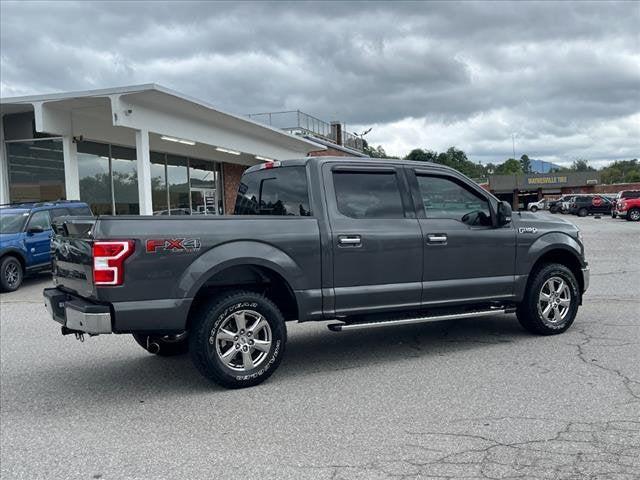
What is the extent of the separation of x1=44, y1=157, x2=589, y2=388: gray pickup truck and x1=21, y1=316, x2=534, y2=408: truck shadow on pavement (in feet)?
1.02

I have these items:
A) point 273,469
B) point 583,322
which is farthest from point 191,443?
point 583,322

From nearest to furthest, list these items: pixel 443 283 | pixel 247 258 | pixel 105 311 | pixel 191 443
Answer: pixel 191 443 < pixel 105 311 < pixel 247 258 < pixel 443 283

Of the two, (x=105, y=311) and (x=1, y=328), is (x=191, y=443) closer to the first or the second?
(x=105, y=311)

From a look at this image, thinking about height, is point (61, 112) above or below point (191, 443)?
above

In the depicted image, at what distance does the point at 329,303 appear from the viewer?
18.5 feet

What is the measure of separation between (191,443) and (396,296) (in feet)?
8.31

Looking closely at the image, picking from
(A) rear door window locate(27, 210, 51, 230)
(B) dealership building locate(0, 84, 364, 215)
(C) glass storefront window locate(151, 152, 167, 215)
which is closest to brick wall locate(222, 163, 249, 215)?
(B) dealership building locate(0, 84, 364, 215)

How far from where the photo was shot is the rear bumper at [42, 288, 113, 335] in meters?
4.76

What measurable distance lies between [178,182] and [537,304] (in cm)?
1999

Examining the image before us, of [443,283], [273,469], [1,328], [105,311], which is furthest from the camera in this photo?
[1,328]

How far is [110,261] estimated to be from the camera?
477cm

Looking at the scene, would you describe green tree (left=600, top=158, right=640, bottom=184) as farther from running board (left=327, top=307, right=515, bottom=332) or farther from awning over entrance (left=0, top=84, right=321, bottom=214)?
running board (left=327, top=307, right=515, bottom=332)

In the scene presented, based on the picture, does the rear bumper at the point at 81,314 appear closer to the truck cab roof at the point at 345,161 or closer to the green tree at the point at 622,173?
the truck cab roof at the point at 345,161

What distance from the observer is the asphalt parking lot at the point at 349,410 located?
12.3ft
